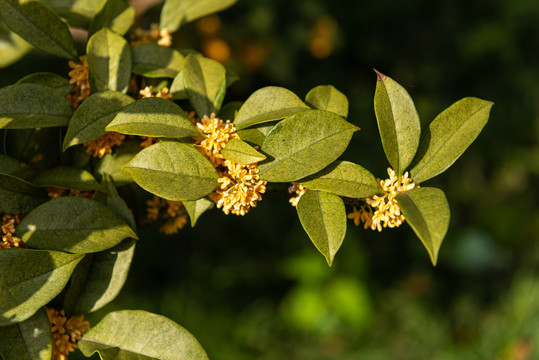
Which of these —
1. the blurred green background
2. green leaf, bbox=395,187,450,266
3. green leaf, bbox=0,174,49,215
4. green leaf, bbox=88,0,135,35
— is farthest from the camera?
the blurred green background

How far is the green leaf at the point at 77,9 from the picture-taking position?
2.39 ft

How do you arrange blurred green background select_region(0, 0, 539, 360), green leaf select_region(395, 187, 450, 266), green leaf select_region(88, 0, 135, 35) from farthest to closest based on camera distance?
blurred green background select_region(0, 0, 539, 360), green leaf select_region(88, 0, 135, 35), green leaf select_region(395, 187, 450, 266)

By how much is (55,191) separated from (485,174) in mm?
2476

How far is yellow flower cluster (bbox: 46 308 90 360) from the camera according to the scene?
0.59 meters

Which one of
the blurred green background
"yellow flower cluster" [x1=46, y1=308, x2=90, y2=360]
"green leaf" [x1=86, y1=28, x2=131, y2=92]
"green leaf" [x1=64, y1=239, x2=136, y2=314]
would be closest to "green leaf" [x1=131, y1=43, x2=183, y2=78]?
"green leaf" [x1=86, y1=28, x2=131, y2=92]

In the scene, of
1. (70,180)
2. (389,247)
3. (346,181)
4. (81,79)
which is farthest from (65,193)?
(389,247)

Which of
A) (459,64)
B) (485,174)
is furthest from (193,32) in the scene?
(485,174)

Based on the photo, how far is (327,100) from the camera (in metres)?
0.62

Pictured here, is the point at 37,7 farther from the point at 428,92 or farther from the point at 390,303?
the point at 390,303

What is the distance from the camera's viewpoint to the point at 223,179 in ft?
1.74

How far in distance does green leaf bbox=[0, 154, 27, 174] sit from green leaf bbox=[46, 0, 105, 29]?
0.80ft

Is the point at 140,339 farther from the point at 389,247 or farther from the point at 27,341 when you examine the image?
the point at 389,247

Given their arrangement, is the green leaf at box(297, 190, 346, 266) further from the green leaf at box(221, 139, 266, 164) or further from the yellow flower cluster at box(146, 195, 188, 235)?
the yellow flower cluster at box(146, 195, 188, 235)

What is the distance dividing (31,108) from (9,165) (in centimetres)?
9
